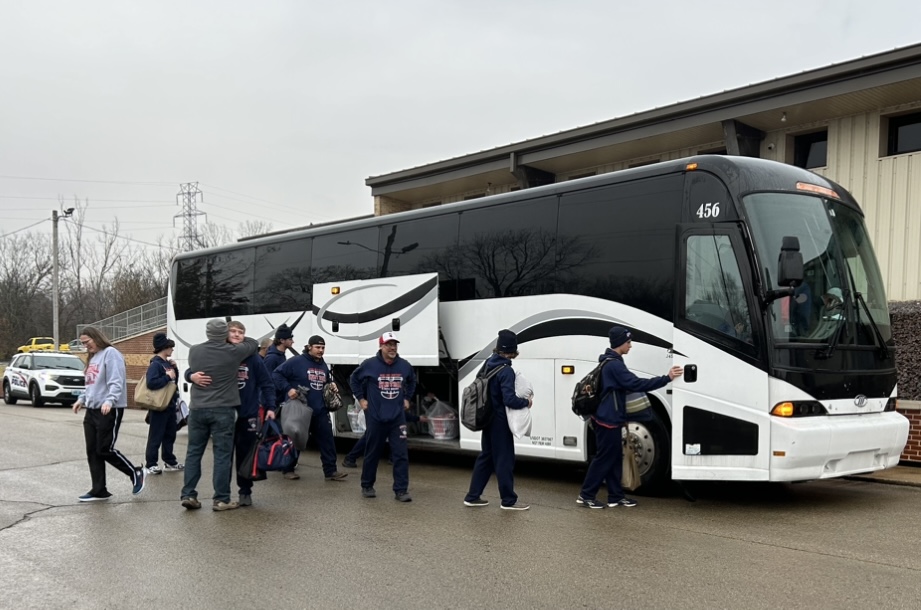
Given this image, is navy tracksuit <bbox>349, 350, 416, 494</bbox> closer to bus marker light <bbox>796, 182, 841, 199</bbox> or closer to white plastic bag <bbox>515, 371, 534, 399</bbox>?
white plastic bag <bbox>515, 371, 534, 399</bbox>

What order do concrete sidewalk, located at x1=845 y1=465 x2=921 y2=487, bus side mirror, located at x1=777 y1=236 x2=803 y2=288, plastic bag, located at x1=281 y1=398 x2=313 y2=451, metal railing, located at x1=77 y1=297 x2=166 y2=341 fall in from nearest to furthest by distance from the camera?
bus side mirror, located at x1=777 y1=236 x2=803 y2=288 < concrete sidewalk, located at x1=845 y1=465 x2=921 y2=487 < plastic bag, located at x1=281 y1=398 x2=313 y2=451 < metal railing, located at x1=77 y1=297 x2=166 y2=341

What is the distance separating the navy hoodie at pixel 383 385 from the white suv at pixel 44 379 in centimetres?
1884

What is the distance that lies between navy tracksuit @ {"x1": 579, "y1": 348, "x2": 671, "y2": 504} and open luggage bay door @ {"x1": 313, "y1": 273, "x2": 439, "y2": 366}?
134 inches

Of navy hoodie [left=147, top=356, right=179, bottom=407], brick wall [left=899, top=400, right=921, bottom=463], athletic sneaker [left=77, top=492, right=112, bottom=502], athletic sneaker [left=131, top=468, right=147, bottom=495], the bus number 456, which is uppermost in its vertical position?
the bus number 456

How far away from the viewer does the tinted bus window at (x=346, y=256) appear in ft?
40.6

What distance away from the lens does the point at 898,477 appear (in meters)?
9.66

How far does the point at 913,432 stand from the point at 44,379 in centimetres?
2285

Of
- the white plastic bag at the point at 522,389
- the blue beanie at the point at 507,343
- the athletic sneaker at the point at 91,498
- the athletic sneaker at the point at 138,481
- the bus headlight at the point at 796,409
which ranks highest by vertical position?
the blue beanie at the point at 507,343

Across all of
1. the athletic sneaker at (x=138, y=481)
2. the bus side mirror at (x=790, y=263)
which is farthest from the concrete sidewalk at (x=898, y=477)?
the athletic sneaker at (x=138, y=481)

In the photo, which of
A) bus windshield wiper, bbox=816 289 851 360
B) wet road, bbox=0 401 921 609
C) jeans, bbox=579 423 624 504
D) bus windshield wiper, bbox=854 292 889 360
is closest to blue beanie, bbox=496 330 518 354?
jeans, bbox=579 423 624 504

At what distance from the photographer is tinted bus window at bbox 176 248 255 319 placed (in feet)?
47.6

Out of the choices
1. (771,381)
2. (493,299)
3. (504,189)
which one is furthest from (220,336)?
(504,189)

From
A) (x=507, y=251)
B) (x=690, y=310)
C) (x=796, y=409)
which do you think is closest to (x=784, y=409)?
(x=796, y=409)

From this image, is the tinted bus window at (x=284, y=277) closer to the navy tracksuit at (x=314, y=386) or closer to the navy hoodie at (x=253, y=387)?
the navy tracksuit at (x=314, y=386)
